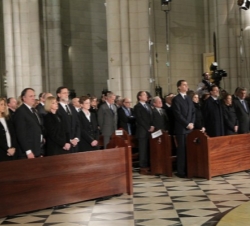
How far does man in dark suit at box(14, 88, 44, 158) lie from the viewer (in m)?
7.65

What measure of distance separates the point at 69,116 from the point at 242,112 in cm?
470

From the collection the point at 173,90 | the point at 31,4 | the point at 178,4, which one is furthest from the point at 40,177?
the point at 178,4

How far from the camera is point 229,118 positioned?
11180 millimetres

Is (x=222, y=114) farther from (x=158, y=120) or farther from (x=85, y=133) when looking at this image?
(x=85, y=133)

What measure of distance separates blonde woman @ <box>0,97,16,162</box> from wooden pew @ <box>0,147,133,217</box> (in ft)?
1.66

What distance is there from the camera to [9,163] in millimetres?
6934

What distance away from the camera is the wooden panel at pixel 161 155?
33.9ft

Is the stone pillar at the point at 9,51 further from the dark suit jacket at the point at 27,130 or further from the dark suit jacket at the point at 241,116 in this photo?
the dark suit jacket at the point at 27,130

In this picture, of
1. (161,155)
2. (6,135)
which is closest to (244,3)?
(161,155)

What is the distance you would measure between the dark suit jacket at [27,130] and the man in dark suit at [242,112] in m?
5.21

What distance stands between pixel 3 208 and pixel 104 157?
1.85 metres

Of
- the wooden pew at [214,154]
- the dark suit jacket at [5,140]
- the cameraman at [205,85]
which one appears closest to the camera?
the dark suit jacket at [5,140]

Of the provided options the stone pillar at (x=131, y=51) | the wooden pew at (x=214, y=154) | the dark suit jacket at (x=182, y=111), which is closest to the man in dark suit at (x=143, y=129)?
→ the dark suit jacket at (x=182, y=111)

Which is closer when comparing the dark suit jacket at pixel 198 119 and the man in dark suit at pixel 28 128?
the man in dark suit at pixel 28 128
